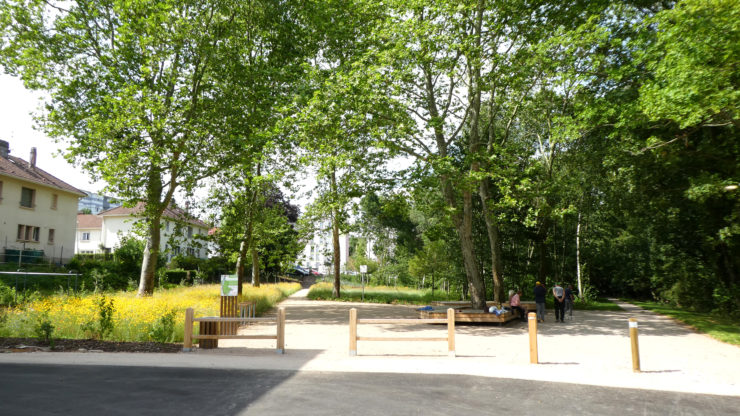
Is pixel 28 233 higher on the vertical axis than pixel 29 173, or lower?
lower

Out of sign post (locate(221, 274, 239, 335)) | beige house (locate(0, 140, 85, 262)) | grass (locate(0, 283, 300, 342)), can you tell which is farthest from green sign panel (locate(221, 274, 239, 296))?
beige house (locate(0, 140, 85, 262))

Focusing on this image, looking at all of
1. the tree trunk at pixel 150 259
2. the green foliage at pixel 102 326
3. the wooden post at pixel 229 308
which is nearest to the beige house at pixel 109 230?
the tree trunk at pixel 150 259

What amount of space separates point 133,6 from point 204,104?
4407 mm

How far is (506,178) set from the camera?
15469mm

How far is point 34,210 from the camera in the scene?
31344 mm

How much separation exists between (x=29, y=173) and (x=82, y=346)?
96.9 ft

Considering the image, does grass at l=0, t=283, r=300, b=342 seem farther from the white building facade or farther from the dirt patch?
the white building facade

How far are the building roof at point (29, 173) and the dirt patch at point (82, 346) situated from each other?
24.4 metres

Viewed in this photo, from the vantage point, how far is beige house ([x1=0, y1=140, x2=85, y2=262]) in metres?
29.1

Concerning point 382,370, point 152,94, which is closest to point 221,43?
point 152,94

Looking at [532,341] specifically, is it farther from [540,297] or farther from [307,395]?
[540,297]

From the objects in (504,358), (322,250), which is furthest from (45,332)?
(322,250)

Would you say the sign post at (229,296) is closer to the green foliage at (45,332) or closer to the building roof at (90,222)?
the green foliage at (45,332)

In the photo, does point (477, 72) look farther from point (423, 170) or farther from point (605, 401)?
point (605, 401)
